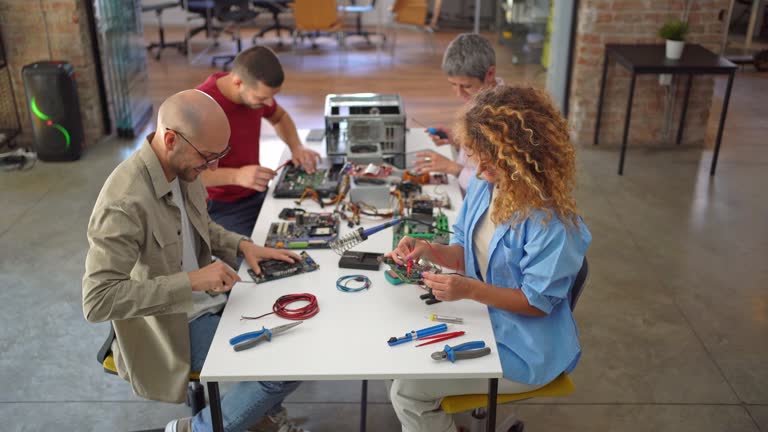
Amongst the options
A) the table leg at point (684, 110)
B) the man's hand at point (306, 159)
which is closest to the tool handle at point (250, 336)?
the man's hand at point (306, 159)

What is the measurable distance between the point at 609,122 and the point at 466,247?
367 centimetres

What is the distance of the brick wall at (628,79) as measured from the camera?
5.07 meters

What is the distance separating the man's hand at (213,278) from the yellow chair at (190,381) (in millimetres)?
294

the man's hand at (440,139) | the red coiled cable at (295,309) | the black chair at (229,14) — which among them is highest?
the black chair at (229,14)

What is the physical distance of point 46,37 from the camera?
5059 mm

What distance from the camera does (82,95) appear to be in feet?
17.4

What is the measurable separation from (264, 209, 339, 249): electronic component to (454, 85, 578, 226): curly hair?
0.63 m

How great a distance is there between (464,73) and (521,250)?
1093 millimetres

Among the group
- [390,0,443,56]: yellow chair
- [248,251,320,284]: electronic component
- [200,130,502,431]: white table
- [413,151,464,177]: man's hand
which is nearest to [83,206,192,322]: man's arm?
[200,130,502,431]: white table

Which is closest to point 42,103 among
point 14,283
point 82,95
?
point 82,95

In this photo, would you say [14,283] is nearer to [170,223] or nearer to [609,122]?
[170,223]

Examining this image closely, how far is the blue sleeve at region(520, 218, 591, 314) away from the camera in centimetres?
183

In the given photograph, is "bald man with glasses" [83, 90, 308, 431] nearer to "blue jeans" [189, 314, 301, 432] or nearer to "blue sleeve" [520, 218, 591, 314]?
"blue jeans" [189, 314, 301, 432]

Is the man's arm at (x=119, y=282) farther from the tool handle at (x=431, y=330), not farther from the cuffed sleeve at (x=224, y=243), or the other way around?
the tool handle at (x=431, y=330)
